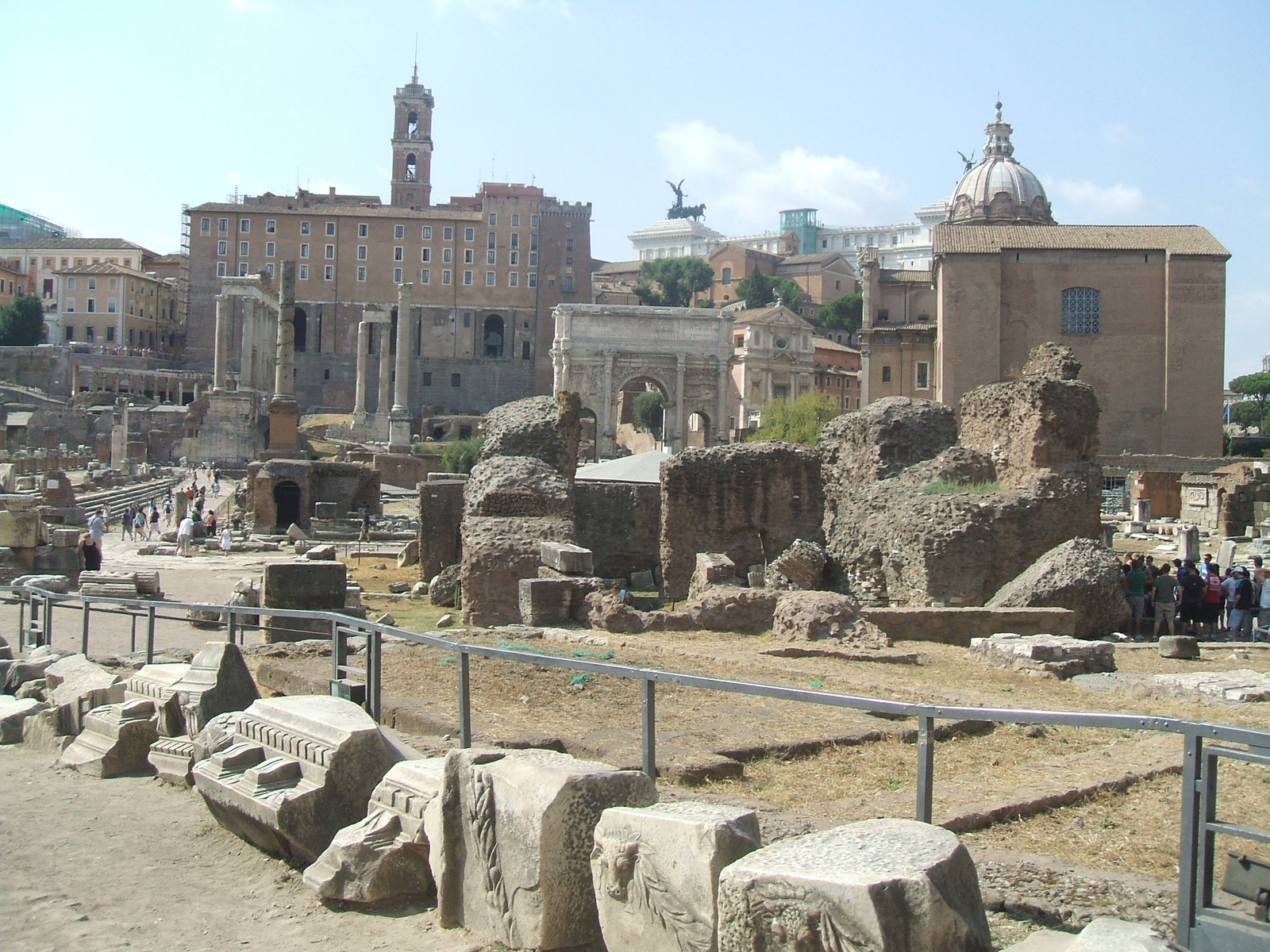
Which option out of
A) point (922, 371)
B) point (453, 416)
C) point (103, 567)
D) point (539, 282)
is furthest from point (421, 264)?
point (103, 567)

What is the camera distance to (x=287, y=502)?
33562mm

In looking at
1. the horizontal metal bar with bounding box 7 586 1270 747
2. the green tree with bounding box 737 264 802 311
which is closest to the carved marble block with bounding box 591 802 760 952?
the horizontal metal bar with bounding box 7 586 1270 747

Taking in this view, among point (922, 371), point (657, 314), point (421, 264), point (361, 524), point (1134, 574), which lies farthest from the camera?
point (421, 264)

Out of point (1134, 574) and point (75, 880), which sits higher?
point (1134, 574)

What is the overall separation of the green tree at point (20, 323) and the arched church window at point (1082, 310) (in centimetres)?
7037

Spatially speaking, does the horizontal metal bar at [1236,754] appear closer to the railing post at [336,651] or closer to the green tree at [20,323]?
the railing post at [336,651]

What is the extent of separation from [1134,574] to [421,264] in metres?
82.8

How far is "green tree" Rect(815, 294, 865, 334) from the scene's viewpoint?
338 feet

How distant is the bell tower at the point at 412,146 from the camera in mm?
107375

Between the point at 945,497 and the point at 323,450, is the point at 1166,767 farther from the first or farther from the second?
the point at 323,450

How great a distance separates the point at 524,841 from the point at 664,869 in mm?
694

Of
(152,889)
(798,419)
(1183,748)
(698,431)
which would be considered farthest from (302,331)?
(1183,748)

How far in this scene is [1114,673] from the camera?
33.0 ft

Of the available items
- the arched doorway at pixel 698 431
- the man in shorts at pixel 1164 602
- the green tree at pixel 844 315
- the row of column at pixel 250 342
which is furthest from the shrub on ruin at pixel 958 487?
the green tree at pixel 844 315
